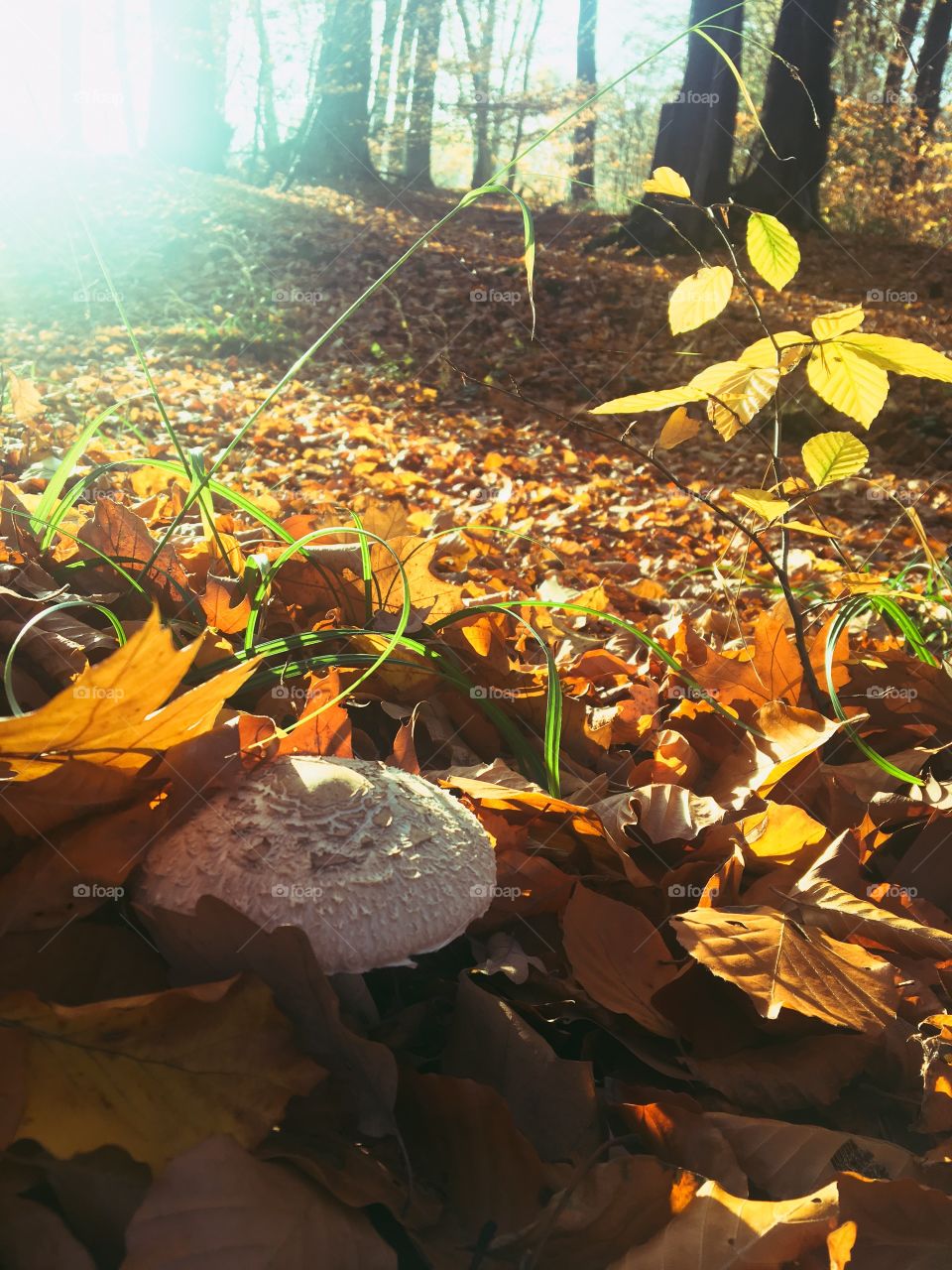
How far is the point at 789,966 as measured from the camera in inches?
51.1

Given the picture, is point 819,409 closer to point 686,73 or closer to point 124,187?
point 686,73

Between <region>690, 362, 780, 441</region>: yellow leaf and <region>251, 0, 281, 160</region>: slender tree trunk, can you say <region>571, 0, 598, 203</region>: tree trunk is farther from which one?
<region>690, 362, 780, 441</region>: yellow leaf

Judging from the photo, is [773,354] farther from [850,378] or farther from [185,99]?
[185,99]

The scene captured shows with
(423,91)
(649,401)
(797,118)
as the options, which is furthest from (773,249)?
(423,91)

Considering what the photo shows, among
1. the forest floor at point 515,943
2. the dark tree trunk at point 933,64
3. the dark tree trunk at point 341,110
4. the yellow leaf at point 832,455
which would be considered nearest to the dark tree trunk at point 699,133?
the dark tree trunk at point 933,64

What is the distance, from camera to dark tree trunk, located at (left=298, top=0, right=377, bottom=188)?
1669cm

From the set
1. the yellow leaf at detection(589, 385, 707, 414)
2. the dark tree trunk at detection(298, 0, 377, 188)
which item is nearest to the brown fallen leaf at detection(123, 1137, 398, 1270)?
the yellow leaf at detection(589, 385, 707, 414)

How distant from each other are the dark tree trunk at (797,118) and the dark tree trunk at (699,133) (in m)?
0.45

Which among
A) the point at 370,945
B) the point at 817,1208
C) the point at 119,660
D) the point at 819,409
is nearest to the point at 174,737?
the point at 119,660

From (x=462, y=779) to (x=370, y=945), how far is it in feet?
1.72

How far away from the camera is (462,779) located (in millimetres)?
1585

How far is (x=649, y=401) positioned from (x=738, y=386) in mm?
294

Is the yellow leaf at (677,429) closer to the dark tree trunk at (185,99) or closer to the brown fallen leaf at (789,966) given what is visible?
the brown fallen leaf at (789,966)

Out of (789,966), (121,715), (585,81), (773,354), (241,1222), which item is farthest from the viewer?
(585,81)
